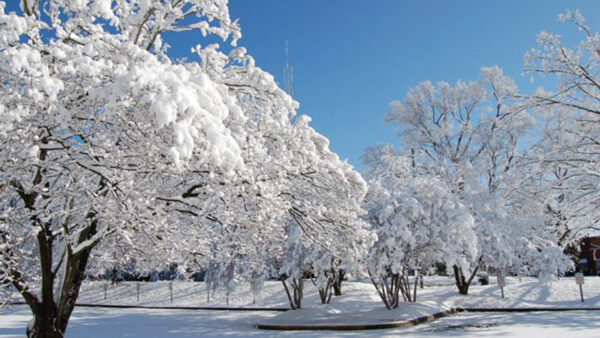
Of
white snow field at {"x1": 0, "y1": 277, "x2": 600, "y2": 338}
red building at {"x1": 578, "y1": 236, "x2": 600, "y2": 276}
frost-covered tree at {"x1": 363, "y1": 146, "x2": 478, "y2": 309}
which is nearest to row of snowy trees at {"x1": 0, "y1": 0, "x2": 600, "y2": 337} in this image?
frost-covered tree at {"x1": 363, "y1": 146, "x2": 478, "y2": 309}

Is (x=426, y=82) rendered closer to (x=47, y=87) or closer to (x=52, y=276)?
(x=52, y=276)

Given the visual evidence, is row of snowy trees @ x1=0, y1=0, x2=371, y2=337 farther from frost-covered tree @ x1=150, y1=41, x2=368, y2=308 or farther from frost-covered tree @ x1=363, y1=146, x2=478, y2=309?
frost-covered tree @ x1=363, y1=146, x2=478, y2=309

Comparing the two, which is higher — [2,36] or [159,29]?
[159,29]

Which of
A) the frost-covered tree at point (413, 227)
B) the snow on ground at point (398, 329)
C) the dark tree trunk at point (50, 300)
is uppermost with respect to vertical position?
the frost-covered tree at point (413, 227)

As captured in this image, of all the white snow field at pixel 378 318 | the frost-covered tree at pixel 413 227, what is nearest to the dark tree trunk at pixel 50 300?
the white snow field at pixel 378 318

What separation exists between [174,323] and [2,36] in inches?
753

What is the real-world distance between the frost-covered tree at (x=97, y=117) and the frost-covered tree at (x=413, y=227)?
11.9 m

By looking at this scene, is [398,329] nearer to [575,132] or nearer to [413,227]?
[413,227]

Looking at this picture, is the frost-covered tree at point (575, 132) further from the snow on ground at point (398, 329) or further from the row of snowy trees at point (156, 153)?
the snow on ground at point (398, 329)

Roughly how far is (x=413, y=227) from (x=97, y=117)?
1601 cm

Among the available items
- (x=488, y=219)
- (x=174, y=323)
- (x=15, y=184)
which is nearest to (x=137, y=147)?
(x=15, y=184)

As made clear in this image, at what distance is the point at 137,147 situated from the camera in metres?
6.35

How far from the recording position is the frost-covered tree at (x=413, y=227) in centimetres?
1878

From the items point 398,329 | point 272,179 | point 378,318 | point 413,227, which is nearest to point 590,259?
point 413,227
